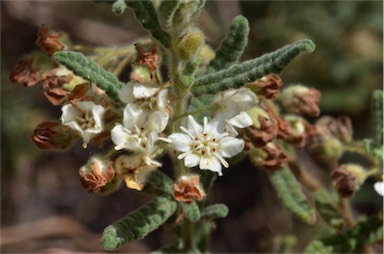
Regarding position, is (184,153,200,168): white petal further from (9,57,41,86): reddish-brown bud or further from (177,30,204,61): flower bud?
(9,57,41,86): reddish-brown bud

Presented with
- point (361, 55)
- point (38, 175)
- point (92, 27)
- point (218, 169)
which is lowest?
point (218, 169)

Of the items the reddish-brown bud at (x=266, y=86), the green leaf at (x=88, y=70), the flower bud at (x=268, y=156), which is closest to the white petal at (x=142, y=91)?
the green leaf at (x=88, y=70)

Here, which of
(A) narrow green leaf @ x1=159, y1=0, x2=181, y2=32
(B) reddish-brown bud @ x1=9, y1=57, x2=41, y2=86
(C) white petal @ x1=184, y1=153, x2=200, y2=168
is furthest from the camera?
(B) reddish-brown bud @ x1=9, y1=57, x2=41, y2=86

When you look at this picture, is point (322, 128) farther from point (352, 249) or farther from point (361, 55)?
point (361, 55)

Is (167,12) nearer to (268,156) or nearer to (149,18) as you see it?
(149,18)

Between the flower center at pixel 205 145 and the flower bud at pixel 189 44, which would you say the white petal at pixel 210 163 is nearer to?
the flower center at pixel 205 145

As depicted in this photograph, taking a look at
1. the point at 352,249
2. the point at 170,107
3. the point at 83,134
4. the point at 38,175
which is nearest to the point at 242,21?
the point at 170,107

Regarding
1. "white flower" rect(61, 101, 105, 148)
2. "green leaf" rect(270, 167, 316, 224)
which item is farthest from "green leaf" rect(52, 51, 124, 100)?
"green leaf" rect(270, 167, 316, 224)
